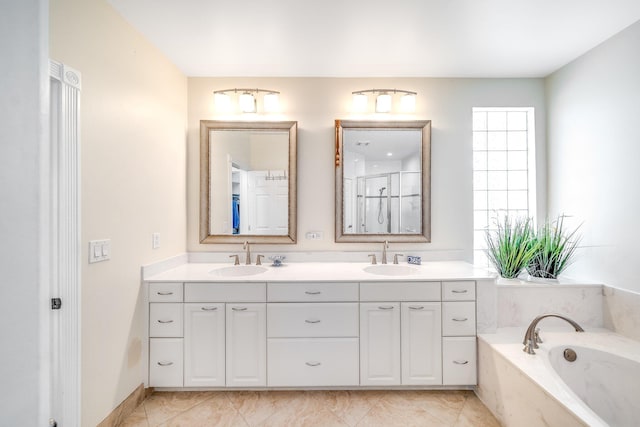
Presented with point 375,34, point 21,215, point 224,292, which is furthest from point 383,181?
point 21,215

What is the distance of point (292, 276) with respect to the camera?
223 cm

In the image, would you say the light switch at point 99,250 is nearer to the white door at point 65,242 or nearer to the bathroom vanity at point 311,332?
the white door at point 65,242

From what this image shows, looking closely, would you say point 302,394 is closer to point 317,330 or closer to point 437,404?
point 317,330

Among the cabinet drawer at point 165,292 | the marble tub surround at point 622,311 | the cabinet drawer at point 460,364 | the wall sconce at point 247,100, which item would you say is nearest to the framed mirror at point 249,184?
the wall sconce at point 247,100

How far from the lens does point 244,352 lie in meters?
2.11

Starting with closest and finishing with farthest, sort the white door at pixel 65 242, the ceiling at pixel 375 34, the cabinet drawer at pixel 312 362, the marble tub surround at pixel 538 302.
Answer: the white door at pixel 65 242 < the ceiling at pixel 375 34 < the cabinet drawer at pixel 312 362 < the marble tub surround at pixel 538 302

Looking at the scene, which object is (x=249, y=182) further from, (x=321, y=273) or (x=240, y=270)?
(x=321, y=273)

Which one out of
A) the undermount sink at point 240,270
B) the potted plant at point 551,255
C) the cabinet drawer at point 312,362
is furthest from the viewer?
the undermount sink at point 240,270

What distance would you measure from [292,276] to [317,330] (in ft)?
1.35

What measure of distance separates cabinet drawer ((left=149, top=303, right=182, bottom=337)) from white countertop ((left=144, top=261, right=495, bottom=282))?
206 millimetres

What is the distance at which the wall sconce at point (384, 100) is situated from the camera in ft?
8.79

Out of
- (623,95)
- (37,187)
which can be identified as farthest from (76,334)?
(623,95)

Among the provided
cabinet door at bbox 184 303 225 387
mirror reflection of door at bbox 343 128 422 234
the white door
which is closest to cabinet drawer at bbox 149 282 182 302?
cabinet door at bbox 184 303 225 387

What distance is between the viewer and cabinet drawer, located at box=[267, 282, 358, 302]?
2135 millimetres
